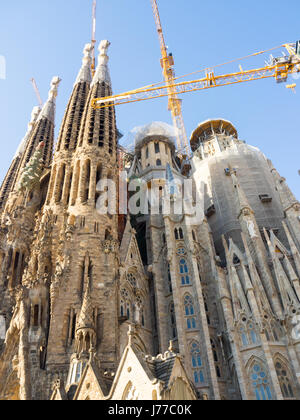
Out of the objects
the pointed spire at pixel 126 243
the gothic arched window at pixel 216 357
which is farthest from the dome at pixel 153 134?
the gothic arched window at pixel 216 357

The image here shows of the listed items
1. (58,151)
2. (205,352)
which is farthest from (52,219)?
(205,352)

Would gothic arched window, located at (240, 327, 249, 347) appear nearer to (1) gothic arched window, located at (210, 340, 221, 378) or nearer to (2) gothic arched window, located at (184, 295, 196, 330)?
(1) gothic arched window, located at (210, 340, 221, 378)

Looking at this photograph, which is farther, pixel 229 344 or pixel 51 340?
pixel 229 344

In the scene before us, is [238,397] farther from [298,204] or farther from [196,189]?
[196,189]

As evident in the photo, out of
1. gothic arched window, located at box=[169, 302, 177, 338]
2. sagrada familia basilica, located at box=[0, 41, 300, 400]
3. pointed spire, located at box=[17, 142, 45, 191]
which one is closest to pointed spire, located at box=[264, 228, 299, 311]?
sagrada familia basilica, located at box=[0, 41, 300, 400]

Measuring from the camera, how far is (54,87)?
57.0 metres

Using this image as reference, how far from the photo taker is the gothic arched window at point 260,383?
2288 cm

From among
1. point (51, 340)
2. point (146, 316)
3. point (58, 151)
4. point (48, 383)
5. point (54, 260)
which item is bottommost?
point (48, 383)

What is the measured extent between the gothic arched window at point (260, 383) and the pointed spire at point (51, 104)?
1582 inches

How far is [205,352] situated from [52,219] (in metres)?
14.6

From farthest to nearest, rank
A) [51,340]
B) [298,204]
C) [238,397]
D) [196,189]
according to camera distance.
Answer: [196,189], [298,204], [238,397], [51,340]

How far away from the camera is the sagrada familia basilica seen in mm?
20891

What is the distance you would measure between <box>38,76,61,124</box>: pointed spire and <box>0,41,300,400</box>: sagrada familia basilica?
1271 cm

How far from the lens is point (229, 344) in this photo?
25844 millimetres
